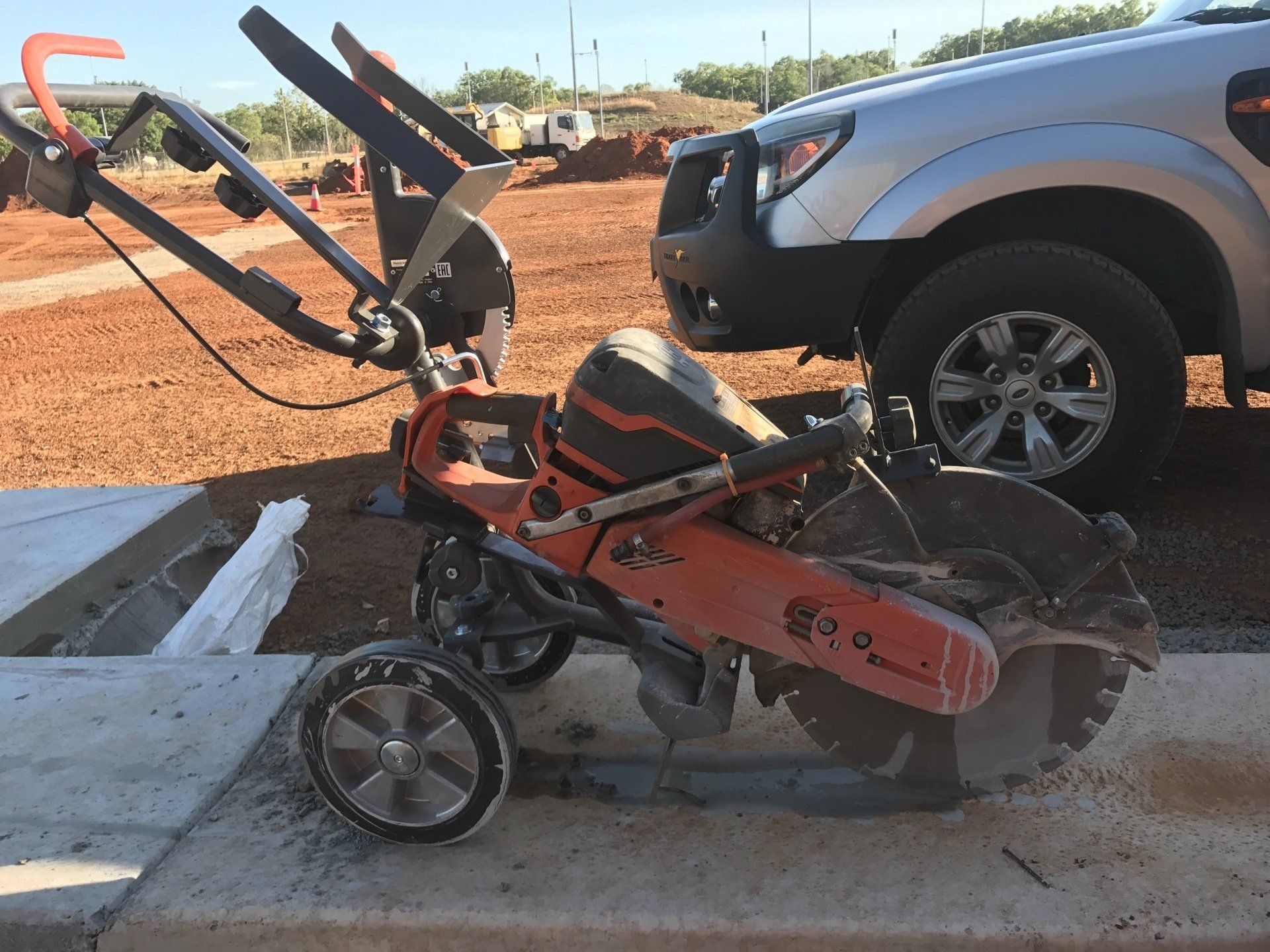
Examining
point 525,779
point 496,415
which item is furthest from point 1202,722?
point 496,415

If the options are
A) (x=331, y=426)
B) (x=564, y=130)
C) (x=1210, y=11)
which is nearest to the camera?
(x=1210, y=11)

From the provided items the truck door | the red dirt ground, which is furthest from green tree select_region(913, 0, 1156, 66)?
the red dirt ground

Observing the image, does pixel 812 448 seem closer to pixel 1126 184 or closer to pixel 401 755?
pixel 401 755

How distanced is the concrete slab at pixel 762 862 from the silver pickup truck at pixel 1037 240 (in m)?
1.39

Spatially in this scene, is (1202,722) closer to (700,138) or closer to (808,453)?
(808,453)

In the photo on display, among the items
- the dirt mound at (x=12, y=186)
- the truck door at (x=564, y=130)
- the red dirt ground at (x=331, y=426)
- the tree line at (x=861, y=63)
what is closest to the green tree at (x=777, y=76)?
the tree line at (x=861, y=63)

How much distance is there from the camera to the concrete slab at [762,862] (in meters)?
2.22

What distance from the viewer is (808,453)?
2160 millimetres

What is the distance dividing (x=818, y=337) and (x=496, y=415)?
2.03 m

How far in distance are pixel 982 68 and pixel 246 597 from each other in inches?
147

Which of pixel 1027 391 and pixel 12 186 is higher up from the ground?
pixel 12 186

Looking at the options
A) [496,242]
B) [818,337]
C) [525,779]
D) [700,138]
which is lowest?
[525,779]

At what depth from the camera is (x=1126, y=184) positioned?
3.68 m

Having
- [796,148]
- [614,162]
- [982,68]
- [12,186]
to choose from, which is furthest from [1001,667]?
[12,186]
